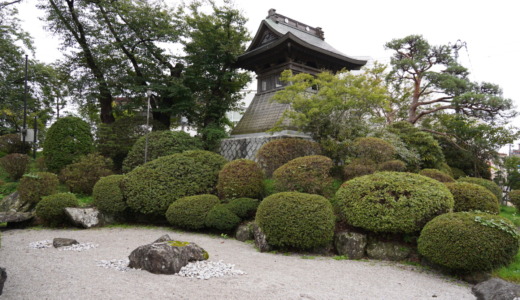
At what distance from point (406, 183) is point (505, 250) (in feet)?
6.28

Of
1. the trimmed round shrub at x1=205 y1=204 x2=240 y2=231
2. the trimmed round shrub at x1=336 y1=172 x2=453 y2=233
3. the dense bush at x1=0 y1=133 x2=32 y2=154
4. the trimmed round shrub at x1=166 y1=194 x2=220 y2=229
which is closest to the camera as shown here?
the trimmed round shrub at x1=336 y1=172 x2=453 y2=233

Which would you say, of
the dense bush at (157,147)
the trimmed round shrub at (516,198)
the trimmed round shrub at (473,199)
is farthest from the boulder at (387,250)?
the dense bush at (157,147)

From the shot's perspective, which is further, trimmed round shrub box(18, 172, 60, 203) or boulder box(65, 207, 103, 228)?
trimmed round shrub box(18, 172, 60, 203)

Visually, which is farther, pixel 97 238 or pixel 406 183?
pixel 97 238

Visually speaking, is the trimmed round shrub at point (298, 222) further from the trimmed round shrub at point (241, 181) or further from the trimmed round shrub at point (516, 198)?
the trimmed round shrub at point (516, 198)

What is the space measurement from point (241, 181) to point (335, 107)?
12.8 ft

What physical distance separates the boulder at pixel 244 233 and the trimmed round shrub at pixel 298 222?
1.08m

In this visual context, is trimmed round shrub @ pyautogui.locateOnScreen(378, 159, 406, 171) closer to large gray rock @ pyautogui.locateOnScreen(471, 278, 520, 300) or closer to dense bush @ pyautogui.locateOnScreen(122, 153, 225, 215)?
large gray rock @ pyautogui.locateOnScreen(471, 278, 520, 300)

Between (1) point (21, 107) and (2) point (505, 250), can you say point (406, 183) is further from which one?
(1) point (21, 107)

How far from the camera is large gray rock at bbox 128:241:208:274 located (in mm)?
4504

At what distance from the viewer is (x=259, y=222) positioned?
6.37 metres

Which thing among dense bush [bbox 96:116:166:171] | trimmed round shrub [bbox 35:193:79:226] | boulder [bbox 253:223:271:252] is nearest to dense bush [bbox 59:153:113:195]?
trimmed round shrub [bbox 35:193:79:226]

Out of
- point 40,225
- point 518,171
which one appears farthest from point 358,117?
point 40,225

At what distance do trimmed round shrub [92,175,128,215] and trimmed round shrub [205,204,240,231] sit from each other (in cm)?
284
